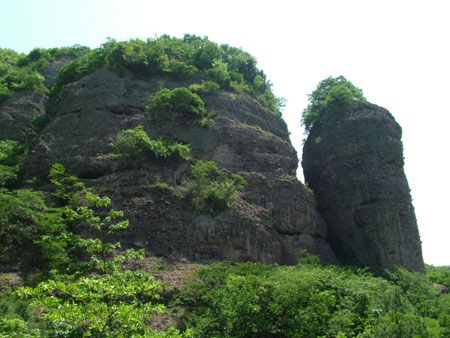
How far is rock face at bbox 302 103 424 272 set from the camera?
29297mm

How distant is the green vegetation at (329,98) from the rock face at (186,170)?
3062 millimetres

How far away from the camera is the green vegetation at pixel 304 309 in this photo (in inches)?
665

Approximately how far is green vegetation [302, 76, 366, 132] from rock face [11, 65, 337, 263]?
306cm

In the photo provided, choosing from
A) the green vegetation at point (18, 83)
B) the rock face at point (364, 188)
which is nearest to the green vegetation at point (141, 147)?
the rock face at point (364, 188)

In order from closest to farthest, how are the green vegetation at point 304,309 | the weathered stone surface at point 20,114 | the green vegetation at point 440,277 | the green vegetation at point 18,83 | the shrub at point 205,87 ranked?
the green vegetation at point 304,309 < the green vegetation at point 440,277 < the weathered stone surface at point 20,114 < the shrub at point 205,87 < the green vegetation at point 18,83

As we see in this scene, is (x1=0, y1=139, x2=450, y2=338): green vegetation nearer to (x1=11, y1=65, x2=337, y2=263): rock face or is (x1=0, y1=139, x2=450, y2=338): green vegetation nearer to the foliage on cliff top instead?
(x1=11, y1=65, x2=337, y2=263): rock face

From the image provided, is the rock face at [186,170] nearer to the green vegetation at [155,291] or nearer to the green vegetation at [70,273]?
the green vegetation at [155,291]

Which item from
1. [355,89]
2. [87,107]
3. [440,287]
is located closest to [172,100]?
[87,107]

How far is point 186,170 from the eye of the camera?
28109 millimetres

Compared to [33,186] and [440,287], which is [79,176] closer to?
[33,186]

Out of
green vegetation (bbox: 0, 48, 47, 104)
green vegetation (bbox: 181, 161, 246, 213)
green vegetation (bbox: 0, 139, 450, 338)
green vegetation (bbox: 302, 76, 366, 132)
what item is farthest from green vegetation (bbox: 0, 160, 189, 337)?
green vegetation (bbox: 302, 76, 366, 132)

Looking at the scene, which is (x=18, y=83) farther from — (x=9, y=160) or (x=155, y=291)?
(x=155, y=291)

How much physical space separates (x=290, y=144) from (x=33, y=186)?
1513 centimetres

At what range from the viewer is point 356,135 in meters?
33.2
